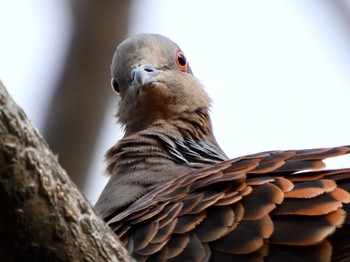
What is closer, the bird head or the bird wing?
the bird wing

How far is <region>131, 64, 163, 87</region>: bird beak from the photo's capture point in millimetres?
5242

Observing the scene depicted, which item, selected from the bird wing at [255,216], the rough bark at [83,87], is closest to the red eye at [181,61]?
the rough bark at [83,87]

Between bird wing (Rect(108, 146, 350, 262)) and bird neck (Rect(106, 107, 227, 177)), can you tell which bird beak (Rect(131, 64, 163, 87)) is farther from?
bird wing (Rect(108, 146, 350, 262))

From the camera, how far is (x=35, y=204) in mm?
2141

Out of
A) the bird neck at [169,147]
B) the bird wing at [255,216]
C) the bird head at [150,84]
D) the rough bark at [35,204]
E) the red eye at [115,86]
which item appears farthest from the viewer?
the red eye at [115,86]

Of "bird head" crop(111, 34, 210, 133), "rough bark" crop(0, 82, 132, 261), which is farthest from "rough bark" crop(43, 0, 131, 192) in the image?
"rough bark" crop(0, 82, 132, 261)

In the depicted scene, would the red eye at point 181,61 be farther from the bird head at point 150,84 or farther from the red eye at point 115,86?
the red eye at point 115,86

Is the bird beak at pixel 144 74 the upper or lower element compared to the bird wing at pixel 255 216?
upper

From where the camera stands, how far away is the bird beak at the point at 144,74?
5.24 m

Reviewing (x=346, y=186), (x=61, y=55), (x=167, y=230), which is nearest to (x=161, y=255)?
(x=167, y=230)

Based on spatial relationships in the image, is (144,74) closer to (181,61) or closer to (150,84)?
(150,84)

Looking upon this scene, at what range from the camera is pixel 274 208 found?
10.6 ft

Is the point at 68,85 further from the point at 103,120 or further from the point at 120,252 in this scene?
the point at 120,252

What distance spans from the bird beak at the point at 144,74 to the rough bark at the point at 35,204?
2.96 m
